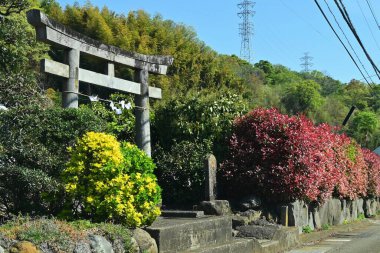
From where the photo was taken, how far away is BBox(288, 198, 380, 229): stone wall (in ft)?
47.1

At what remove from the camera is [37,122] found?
850 centimetres

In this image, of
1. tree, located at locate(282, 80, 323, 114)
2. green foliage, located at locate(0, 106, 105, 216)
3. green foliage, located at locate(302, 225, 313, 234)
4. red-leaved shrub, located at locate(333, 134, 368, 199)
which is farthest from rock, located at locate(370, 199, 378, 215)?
tree, located at locate(282, 80, 323, 114)

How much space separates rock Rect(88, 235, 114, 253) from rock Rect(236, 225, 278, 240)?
476cm

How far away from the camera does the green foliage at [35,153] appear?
8070 millimetres

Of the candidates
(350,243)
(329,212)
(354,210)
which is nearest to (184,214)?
(350,243)

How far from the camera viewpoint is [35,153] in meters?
8.24

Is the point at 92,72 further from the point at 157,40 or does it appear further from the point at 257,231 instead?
the point at 157,40

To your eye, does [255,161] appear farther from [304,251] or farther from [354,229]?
[354,229]

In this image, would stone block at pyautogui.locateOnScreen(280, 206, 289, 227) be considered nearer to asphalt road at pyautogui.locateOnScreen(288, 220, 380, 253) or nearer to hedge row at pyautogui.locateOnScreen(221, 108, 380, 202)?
hedge row at pyautogui.locateOnScreen(221, 108, 380, 202)

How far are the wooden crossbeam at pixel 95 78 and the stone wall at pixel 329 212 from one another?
15.4 feet

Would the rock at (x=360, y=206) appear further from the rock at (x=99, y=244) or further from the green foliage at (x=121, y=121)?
the rock at (x=99, y=244)

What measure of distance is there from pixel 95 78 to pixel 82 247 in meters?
5.72

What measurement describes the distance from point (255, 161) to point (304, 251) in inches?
102

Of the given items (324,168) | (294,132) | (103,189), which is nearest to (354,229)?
(324,168)
